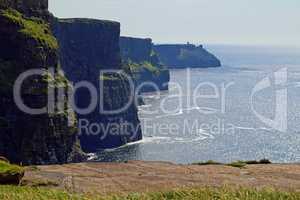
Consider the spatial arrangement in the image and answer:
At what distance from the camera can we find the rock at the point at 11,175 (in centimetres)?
2075

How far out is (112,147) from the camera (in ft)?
543

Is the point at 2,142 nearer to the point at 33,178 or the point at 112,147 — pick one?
the point at 112,147

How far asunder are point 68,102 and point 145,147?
3922 centimetres

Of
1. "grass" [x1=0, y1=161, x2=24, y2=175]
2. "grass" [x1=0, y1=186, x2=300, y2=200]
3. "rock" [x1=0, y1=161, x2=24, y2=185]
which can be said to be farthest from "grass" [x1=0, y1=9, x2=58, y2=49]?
"grass" [x1=0, y1=186, x2=300, y2=200]

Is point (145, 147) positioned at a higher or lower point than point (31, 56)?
lower

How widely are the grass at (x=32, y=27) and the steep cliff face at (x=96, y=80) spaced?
4412cm

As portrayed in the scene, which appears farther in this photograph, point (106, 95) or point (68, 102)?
point (106, 95)

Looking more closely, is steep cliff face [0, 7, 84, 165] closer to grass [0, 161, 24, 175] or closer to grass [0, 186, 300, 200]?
grass [0, 161, 24, 175]

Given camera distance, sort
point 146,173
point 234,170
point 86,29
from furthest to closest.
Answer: point 86,29, point 234,170, point 146,173

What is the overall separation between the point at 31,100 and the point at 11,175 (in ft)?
286

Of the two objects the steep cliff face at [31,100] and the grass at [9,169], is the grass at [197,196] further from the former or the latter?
the steep cliff face at [31,100]

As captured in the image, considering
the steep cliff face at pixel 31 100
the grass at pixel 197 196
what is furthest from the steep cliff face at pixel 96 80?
the grass at pixel 197 196

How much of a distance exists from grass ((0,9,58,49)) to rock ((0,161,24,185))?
3719 inches

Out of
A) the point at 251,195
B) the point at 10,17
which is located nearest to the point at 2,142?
the point at 10,17
